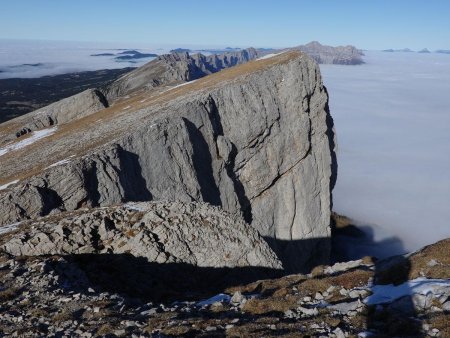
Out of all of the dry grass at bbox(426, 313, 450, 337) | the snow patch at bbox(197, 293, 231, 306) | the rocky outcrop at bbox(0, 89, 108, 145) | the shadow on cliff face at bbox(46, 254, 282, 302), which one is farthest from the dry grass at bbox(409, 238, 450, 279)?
the rocky outcrop at bbox(0, 89, 108, 145)

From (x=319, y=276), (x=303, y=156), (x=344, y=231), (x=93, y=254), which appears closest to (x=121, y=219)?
(x=93, y=254)

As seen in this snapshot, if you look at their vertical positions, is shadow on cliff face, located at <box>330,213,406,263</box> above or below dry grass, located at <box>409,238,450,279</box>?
below

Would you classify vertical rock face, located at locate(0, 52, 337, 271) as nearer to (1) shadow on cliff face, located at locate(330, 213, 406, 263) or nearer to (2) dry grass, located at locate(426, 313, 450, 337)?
(1) shadow on cliff face, located at locate(330, 213, 406, 263)

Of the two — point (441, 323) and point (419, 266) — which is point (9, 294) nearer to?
point (441, 323)

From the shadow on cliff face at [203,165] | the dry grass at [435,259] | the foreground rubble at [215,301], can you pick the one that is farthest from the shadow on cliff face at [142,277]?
the shadow on cliff face at [203,165]

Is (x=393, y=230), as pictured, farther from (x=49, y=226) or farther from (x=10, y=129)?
(x=49, y=226)
